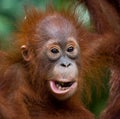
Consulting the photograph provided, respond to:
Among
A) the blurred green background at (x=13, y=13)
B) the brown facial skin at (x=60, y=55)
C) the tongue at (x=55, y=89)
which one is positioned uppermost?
the blurred green background at (x=13, y=13)

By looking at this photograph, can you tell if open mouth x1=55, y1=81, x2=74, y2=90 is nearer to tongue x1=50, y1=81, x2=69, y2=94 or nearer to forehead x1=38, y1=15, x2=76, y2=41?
tongue x1=50, y1=81, x2=69, y2=94

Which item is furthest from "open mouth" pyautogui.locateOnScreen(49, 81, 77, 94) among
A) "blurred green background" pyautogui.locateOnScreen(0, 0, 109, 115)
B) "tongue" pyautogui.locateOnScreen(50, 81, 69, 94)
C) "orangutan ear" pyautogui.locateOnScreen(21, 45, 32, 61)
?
"blurred green background" pyautogui.locateOnScreen(0, 0, 109, 115)

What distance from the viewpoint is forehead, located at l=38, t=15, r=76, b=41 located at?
5.80 metres

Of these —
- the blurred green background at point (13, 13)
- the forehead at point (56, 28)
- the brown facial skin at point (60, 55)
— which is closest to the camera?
the brown facial skin at point (60, 55)

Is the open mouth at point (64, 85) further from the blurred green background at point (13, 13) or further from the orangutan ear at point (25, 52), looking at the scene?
Answer: the blurred green background at point (13, 13)

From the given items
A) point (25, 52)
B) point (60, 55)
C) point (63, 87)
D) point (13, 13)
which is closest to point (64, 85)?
point (63, 87)

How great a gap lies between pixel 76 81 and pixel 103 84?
0.60 m

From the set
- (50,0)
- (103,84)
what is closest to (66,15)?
(50,0)

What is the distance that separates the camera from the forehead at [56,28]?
5797 millimetres

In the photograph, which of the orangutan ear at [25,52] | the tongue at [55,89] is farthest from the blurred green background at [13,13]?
the tongue at [55,89]

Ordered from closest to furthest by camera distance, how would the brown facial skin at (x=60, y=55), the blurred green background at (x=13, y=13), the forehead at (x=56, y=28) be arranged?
the brown facial skin at (x=60, y=55), the forehead at (x=56, y=28), the blurred green background at (x=13, y=13)

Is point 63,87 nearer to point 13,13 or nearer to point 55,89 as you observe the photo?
point 55,89

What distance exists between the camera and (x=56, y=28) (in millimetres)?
5812

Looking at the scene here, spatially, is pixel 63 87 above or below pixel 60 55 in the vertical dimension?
below
